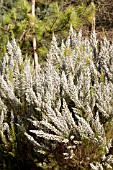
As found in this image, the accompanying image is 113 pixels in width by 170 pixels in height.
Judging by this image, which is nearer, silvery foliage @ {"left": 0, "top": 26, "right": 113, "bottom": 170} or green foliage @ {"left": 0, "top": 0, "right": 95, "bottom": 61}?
silvery foliage @ {"left": 0, "top": 26, "right": 113, "bottom": 170}

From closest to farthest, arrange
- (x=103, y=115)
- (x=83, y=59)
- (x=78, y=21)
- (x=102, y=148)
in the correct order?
(x=102, y=148) < (x=103, y=115) < (x=83, y=59) < (x=78, y=21)

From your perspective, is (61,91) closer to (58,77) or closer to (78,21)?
(58,77)

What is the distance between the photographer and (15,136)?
261 cm

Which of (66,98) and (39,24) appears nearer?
(66,98)

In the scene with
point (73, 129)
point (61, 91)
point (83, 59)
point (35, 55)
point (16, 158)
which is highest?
point (35, 55)

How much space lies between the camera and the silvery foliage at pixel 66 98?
2.34 metres

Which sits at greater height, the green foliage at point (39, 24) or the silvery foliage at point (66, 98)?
the green foliage at point (39, 24)

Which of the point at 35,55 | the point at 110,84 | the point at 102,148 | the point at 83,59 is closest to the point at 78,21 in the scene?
the point at 35,55

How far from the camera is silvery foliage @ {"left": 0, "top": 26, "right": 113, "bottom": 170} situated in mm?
2340

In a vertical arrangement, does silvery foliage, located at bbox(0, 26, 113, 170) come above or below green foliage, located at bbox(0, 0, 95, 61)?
below

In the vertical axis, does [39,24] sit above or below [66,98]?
above

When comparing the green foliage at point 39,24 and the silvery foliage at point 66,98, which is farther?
the green foliage at point 39,24

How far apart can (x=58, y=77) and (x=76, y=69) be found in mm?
208

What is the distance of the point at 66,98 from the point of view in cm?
263
